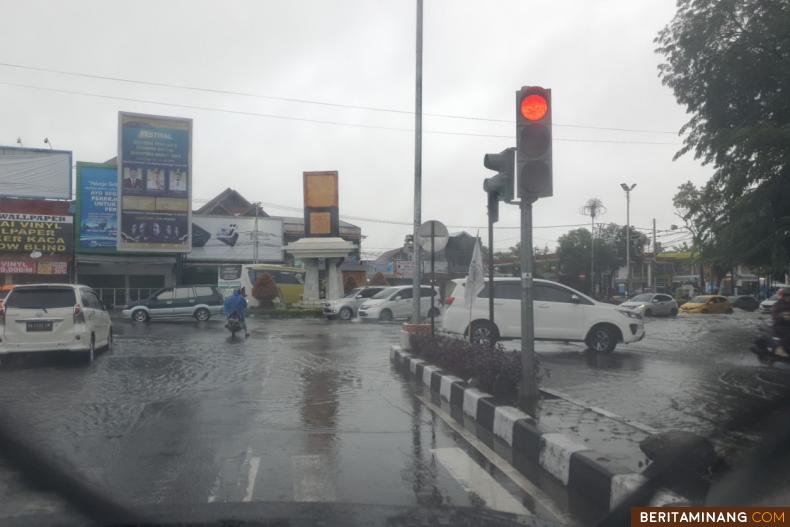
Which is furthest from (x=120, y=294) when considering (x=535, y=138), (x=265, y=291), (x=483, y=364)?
(x=535, y=138)

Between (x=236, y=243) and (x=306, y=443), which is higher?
(x=236, y=243)

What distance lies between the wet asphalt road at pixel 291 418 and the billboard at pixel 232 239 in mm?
32571

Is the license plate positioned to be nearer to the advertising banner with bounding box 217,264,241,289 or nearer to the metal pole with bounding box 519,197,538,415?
the metal pole with bounding box 519,197,538,415

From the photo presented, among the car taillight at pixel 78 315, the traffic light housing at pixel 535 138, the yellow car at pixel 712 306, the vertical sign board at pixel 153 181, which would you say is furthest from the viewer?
the yellow car at pixel 712 306

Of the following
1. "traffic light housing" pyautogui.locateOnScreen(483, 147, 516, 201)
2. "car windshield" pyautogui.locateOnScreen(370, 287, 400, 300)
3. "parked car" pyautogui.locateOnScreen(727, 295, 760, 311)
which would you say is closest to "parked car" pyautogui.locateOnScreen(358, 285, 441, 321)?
"car windshield" pyautogui.locateOnScreen(370, 287, 400, 300)

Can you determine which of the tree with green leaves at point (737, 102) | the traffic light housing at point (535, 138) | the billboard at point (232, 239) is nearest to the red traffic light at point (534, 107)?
the traffic light housing at point (535, 138)

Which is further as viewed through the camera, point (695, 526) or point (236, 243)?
point (236, 243)

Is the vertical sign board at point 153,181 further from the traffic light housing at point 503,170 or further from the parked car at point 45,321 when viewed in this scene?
the traffic light housing at point 503,170

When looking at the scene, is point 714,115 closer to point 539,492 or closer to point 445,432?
point 445,432

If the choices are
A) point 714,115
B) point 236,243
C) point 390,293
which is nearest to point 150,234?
point 236,243

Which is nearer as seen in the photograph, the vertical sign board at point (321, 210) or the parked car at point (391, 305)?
the parked car at point (391, 305)

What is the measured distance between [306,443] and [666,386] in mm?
5976

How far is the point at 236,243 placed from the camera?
4856 centimetres

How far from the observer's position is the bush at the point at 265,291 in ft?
123
